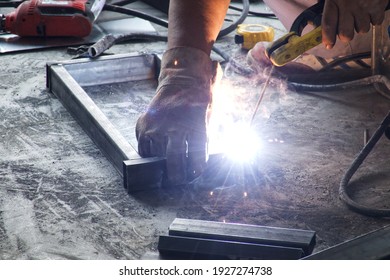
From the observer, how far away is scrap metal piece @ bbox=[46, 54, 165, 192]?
2.37 m

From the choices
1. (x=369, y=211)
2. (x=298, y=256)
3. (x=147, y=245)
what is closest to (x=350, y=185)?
(x=369, y=211)

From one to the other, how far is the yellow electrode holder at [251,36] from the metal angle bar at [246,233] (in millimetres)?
1805

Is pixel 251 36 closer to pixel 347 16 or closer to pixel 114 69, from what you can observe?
pixel 114 69

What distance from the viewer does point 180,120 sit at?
2361 mm

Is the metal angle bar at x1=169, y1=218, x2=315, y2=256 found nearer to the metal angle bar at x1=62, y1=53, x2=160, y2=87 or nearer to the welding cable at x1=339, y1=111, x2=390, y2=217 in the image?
the welding cable at x1=339, y1=111, x2=390, y2=217

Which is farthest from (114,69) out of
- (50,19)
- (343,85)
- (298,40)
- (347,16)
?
(347,16)

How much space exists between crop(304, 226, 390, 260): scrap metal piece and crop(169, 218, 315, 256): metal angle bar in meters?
0.18

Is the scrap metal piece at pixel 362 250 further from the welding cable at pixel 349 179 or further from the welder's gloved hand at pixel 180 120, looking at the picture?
the welder's gloved hand at pixel 180 120

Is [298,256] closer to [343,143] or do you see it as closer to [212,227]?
[212,227]

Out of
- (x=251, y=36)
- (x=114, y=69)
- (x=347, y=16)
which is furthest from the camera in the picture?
(x=251, y=36)

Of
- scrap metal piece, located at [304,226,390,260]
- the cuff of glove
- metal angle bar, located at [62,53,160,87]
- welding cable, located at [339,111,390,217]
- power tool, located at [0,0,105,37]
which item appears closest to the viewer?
scrap metal piece, located at [304,226,390,260]

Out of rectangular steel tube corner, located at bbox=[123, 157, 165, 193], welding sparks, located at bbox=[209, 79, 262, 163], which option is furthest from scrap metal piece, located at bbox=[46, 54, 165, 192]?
welding sparks, located at bbox=[209, 79, 262, 163]

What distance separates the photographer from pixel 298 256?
1.95 metres

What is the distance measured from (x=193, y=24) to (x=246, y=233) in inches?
33.5
